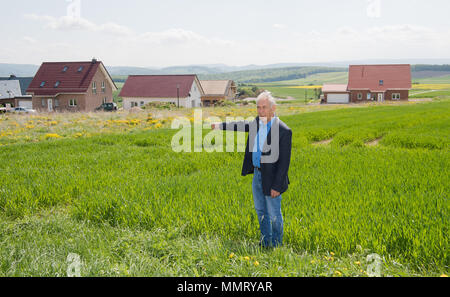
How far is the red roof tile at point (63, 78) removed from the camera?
45969mm

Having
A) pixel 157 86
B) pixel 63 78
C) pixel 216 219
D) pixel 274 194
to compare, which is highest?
pixel 63 78

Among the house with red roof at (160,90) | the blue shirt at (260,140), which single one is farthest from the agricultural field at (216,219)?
the house with red roof at (160,90)

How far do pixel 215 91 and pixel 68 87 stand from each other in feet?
106

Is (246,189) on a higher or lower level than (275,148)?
lower

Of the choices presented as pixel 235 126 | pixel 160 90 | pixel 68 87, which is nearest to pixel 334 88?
pixel 160 90

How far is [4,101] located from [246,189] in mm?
68689

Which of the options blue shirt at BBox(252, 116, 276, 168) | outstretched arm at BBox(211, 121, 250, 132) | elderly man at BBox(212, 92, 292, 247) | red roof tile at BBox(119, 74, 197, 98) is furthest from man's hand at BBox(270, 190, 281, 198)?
red roof tile at BBox(119, 74, 197, 98)

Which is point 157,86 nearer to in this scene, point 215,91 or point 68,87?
point 215,91

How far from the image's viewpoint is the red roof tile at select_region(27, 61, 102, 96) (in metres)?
46.0

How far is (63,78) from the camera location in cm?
4734

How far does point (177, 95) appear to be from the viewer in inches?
2239

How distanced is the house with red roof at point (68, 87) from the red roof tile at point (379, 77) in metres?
45.9
